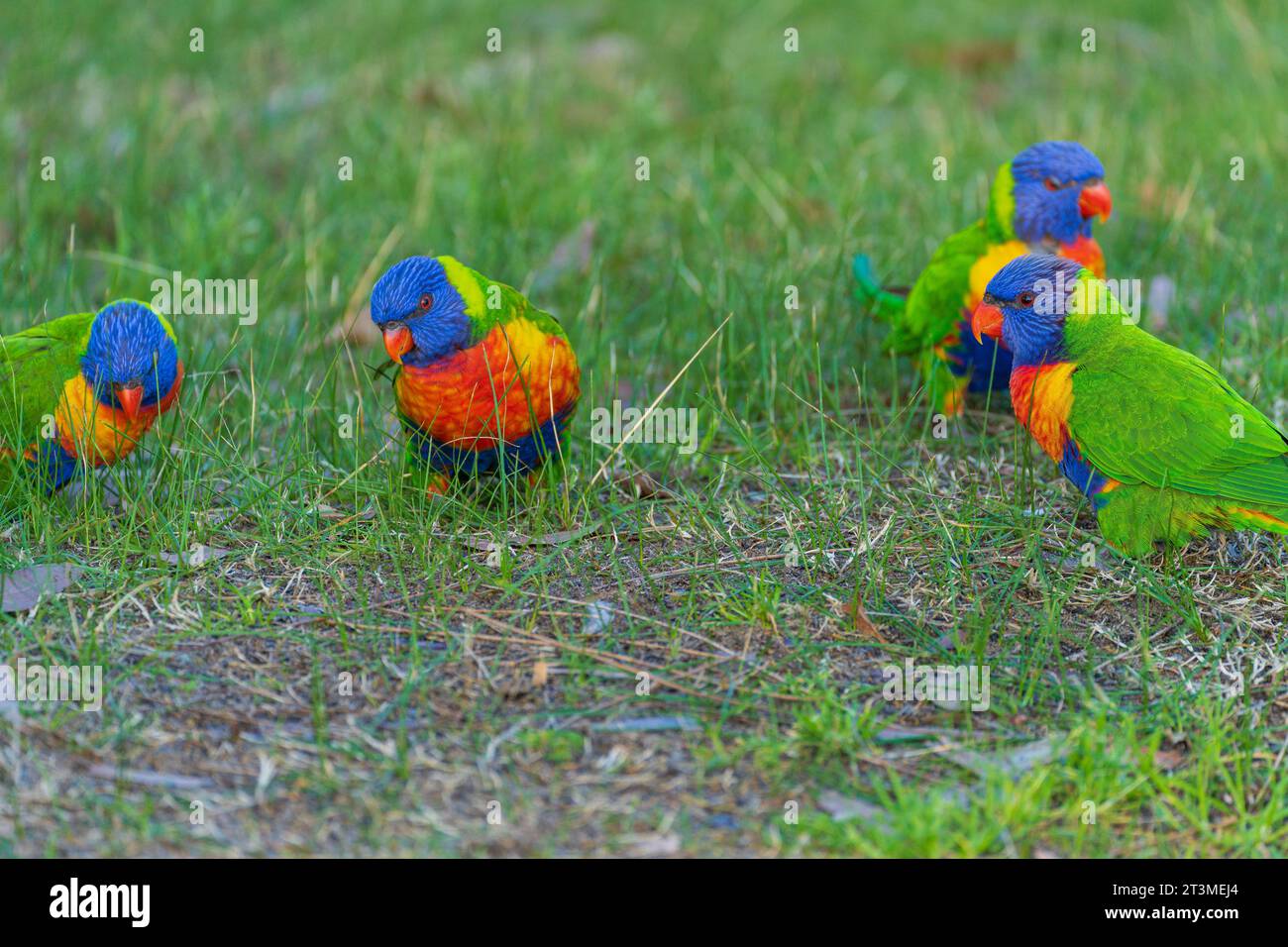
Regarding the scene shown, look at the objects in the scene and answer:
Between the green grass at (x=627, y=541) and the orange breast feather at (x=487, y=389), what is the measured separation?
→ 16cm

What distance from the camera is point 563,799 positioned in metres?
2.34

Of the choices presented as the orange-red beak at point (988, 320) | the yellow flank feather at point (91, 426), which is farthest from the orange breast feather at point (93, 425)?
the orange-red beak at point (988, 320)

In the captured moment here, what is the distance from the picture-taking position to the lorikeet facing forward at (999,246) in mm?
3740

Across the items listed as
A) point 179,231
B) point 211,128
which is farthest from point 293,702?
point 211,128

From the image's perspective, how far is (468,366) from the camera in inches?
124

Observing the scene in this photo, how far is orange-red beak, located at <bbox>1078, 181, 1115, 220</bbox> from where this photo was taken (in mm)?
3756

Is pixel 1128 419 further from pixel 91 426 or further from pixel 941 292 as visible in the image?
pixel 91 426

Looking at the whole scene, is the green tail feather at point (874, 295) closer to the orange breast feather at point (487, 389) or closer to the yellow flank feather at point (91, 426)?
the orange breast feather at point (487, 389)

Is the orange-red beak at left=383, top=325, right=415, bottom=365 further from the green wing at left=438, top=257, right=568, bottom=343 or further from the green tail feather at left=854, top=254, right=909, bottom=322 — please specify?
the green tail feather at left=854, top=254, right=909, bottom=322

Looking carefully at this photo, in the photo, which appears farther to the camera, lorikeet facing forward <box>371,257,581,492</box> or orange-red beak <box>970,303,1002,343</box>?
orange-red beak <box>970,303,1002,343</box>

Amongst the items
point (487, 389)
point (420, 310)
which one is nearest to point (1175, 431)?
point (487, 389)

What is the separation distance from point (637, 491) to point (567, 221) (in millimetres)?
2009

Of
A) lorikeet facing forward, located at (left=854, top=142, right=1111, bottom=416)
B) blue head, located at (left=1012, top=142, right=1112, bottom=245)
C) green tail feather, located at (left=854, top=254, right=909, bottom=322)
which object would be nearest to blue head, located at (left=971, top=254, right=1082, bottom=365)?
lorikeet facing forward, located at (left=854, top=142, right=1111, bottom=416)

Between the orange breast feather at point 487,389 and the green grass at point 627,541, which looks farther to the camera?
the orange breast feather at point 487,389
